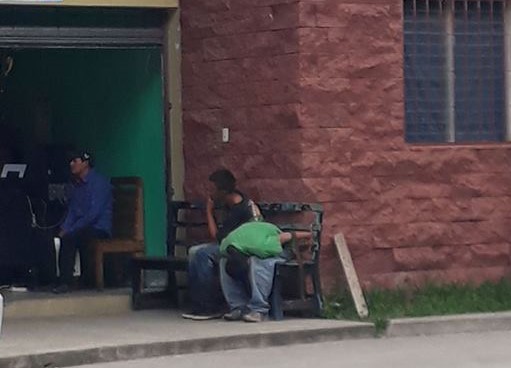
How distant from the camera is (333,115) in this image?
572 inches

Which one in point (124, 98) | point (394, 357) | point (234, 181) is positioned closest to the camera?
point (394, 357)

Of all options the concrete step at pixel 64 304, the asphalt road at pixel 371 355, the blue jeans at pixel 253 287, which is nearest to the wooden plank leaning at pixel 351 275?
the asphalt road at pixel 371 355

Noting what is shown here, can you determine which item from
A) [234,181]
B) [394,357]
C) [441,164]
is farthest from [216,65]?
[394,357]

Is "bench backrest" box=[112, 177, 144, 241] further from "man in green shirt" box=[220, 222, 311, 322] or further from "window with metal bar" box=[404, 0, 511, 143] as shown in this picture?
"window with metal bar" box=[404, 0, 511, 143]

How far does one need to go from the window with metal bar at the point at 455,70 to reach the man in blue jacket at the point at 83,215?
3.23m

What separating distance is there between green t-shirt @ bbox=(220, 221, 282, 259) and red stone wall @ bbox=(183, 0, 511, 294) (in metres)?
0.80

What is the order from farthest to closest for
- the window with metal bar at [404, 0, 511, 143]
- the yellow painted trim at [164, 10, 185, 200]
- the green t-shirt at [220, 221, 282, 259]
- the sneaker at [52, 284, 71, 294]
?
1. the yellow painted trim at [164, 10, 185, 200]
2. the sneaker at [52, 284, 71, 294]
3. the window with metal bar at [404, 0, 511, 143]
4. the green t-shirt at [220, 221, 282, 259]

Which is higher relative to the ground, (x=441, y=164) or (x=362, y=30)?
(x=362, y=30)

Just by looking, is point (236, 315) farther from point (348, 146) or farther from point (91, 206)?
point (91, 206)

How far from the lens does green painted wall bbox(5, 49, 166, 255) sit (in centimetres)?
1622

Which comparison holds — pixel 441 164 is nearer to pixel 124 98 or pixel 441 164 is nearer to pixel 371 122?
pixel 371 122

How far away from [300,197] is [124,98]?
3085mm

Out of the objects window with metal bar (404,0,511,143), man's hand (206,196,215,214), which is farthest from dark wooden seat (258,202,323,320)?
window with metal bar (404,0,511,143)

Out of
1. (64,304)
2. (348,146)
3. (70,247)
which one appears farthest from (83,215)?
(348,146)
